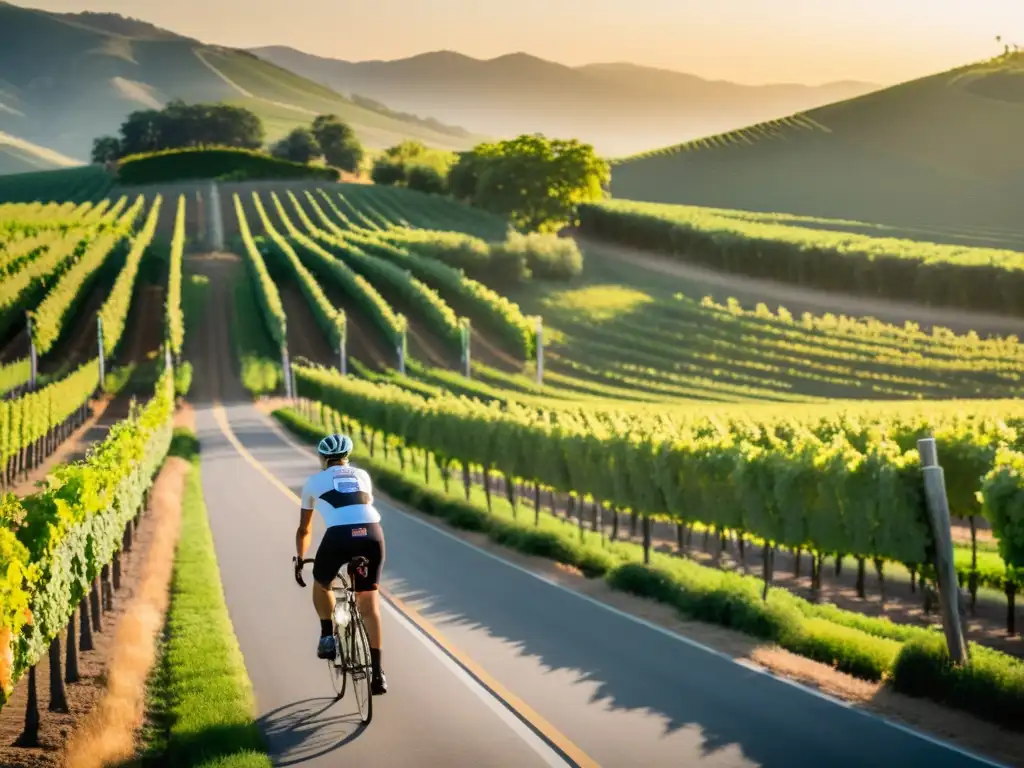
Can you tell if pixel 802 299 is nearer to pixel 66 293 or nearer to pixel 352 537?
pixel 66 293

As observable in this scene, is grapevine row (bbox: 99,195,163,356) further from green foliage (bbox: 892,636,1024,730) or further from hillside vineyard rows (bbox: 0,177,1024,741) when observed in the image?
green foliage (bbox: 892,636,1024,730)

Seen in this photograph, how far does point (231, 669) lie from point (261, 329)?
297ft

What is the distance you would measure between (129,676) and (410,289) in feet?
276

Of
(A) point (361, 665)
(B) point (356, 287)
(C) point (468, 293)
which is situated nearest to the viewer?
(A) point (361, 665)

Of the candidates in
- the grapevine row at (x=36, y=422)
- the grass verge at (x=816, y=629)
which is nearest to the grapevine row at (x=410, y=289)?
the grapevine row at (x=36, y=422)

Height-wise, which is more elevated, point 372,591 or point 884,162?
point 884,162

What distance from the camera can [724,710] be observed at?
1232 centimetres

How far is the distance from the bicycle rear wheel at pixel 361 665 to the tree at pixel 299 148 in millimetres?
178065

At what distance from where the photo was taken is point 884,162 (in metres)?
114

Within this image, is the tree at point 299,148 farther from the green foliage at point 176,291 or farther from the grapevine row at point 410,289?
the grapevine row at point 410,289

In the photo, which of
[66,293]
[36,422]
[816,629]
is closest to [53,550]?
[816,629]

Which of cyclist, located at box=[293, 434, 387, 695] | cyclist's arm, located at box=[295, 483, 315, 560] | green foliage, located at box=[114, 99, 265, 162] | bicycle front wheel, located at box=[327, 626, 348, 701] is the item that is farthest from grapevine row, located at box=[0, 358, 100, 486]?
green foliage, located at box=[114, 99, 265, 162]

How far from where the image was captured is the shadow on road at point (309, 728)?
11.3 m

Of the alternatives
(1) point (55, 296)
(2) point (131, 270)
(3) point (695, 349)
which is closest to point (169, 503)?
(3) point (695, 349)
